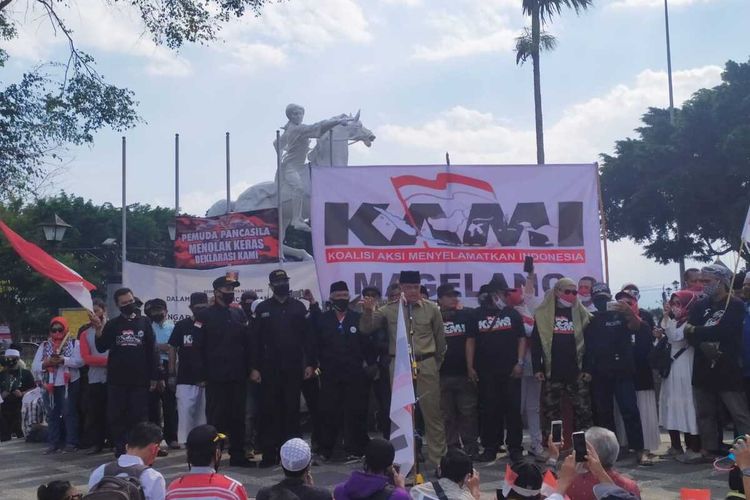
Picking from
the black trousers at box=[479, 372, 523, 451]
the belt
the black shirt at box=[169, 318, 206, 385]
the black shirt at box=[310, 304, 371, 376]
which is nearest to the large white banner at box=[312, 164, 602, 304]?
the black shirt at box=[310, 304, 371, 376]

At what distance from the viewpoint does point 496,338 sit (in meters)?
9.85

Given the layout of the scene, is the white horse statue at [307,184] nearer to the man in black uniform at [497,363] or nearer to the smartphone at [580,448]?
the man in black uniform at [497,363]

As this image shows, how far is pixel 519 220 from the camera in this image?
1067 centimetres

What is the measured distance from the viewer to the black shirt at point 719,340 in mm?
9344

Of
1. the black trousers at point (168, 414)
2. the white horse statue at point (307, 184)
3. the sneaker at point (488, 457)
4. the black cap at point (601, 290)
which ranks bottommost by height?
the sneaker at point (488, 457)

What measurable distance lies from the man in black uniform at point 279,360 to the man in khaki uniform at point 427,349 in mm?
899

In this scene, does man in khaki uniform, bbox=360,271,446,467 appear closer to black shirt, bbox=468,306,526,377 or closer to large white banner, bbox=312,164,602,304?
black shirt, bbox=468,306,526,377

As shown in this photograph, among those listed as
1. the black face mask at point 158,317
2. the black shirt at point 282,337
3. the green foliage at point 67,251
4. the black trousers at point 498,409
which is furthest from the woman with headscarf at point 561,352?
the green foliage at point 67,251

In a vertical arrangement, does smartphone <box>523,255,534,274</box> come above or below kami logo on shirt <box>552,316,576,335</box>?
above

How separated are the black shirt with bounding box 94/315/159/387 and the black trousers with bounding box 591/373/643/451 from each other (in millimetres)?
4767

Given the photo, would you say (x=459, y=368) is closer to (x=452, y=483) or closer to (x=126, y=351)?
(x=126, y=351)

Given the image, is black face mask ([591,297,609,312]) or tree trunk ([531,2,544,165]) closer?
black face mask ([591,297,609,312])

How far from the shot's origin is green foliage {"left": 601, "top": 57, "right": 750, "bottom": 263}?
36.2 m

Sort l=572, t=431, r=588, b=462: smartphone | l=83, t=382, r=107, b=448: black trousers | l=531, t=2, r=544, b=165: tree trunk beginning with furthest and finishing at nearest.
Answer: l=531, t=2, r=544, b=165: tree trunk < l=83, t=382, r=107, b=448: black trousers < l=572, t=431, r=588, b=462: smartphone
